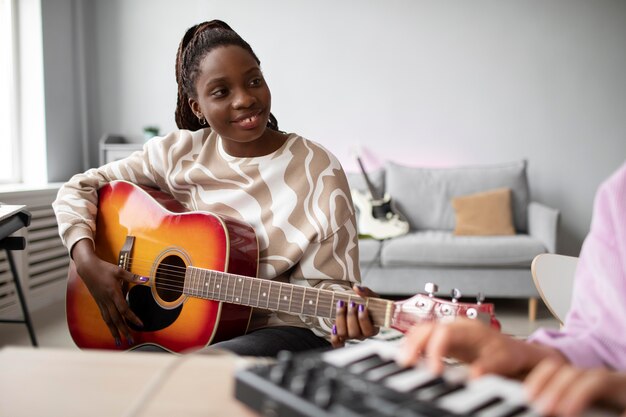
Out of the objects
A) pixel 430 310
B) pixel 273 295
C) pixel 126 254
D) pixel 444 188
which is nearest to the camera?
pixel 430 310

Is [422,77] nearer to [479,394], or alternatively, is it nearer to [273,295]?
[273,295]

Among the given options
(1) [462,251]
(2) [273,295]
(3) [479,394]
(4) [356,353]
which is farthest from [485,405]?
(1) [462,251]

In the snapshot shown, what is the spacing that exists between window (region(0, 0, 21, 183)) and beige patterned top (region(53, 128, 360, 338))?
2.54 meters

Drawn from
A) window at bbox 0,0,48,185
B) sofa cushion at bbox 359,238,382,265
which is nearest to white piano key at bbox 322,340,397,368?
sofa cushion at bbox 359,238,382,265

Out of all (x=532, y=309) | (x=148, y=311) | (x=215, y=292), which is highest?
(x=215, y=292)

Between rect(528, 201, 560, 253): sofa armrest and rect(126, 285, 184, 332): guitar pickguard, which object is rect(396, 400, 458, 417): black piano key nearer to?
rect(126, 285, 184, 332): guitar pickguard

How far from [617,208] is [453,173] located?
3451 millimetres

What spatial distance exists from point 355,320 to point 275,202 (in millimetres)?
399

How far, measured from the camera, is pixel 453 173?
13.2 ft

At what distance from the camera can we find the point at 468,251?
10.9ft

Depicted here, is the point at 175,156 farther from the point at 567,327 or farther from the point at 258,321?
the point at 567,327

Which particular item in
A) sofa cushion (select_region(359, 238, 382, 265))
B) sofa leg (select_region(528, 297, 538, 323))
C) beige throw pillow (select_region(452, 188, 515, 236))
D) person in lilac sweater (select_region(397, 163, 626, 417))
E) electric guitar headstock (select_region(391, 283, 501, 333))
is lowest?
sofa leg (select_region(528, 297, 538, 323))

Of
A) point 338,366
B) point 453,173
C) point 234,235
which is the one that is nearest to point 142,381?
point 338,366

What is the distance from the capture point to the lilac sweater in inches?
25.1
